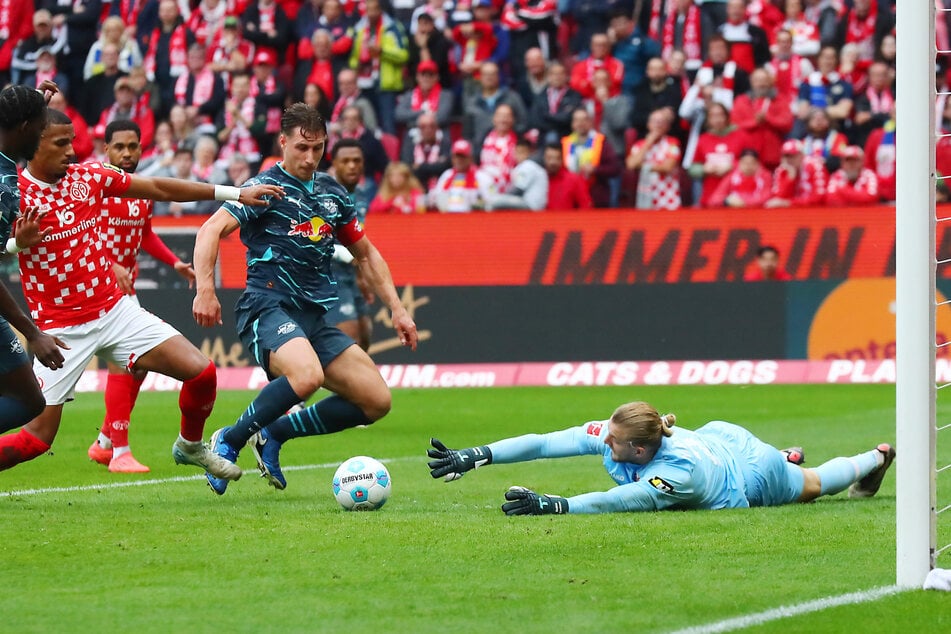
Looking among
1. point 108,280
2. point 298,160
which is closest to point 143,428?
point 108,280

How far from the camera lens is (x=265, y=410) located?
8.44 m

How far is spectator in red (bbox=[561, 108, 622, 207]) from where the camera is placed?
64.9 feet

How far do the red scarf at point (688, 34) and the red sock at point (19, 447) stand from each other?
13903mm

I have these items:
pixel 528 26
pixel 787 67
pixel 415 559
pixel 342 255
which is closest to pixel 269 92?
pixel 528 26

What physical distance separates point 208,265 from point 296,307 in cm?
67

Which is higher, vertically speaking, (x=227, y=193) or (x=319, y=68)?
(x=227, y=193)

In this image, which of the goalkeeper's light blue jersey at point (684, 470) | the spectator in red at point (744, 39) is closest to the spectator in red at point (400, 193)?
the spectator in red at point (744, 39)

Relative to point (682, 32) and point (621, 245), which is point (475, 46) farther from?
point (621, 245)

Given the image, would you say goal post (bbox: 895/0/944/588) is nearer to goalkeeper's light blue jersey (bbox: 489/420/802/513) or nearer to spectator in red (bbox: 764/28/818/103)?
goalkeeper's light blue jersey (bbox: 489/420/802/513)

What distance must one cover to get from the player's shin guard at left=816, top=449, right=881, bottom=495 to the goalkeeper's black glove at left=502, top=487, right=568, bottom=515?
1.72m

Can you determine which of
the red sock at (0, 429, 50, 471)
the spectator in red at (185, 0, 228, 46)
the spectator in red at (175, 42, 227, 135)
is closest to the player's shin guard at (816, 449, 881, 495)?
the red sock at (0, 429, 50, 471)

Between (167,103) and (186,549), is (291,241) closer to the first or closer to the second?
(186,549)

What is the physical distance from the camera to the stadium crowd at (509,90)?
19.6m

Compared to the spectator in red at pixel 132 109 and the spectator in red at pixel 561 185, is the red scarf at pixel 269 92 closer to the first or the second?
the spectator in red at pixel 132 109
